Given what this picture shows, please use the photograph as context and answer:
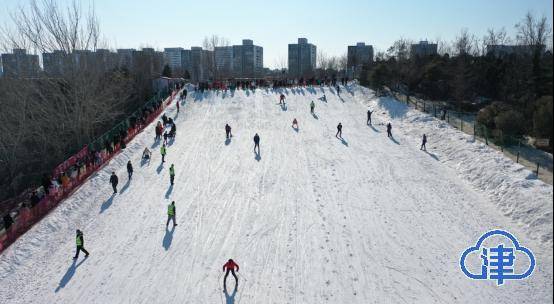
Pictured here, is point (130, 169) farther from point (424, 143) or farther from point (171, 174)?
point (424, 143)

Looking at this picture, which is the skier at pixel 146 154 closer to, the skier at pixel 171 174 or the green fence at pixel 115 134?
the green fence at pixel 115 134

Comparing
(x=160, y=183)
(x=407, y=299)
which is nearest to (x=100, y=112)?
(x=160, y=183)

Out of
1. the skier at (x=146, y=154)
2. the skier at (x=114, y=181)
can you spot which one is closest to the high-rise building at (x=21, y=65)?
the skier at (x=146, y=154)

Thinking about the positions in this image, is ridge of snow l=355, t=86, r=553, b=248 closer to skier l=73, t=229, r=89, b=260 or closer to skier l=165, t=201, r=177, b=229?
skier l=165, t=201, r=177, b=229

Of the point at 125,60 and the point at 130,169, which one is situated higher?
the point at 125,60

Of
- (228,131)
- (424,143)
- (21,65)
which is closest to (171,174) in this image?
(228,131)

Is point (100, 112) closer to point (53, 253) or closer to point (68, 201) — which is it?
point (68, 201)
